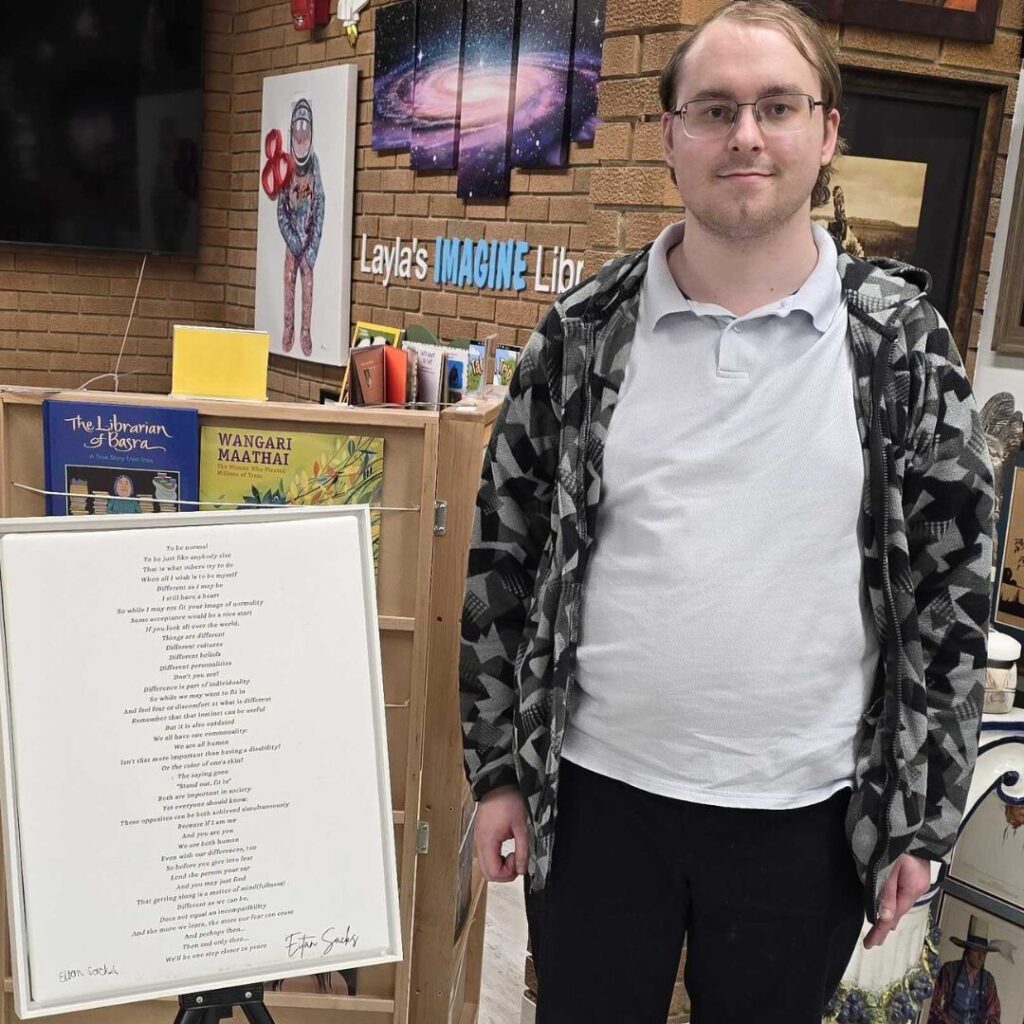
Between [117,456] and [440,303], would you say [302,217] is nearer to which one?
[440,303]

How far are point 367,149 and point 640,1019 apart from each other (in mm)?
3440

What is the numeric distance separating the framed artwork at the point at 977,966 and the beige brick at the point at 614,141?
1488 mm

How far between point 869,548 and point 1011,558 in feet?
A: 3.21

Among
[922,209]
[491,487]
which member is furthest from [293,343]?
[491,487]

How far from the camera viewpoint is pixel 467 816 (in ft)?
5.97

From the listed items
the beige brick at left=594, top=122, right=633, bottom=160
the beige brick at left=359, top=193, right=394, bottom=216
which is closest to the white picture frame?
the beige brick at left=594, top=122, right=633, bottom=160

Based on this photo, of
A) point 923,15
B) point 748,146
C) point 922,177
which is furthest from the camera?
point 922,177

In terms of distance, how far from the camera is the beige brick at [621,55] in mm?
1947

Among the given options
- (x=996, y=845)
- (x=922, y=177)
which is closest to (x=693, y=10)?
(x=922, y=177)

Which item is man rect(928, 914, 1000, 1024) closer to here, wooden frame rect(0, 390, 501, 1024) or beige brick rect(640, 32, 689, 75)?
wooden frame rect(0, 390, 501, 1024)

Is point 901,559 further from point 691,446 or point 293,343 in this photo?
point 293,343

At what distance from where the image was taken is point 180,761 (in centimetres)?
123

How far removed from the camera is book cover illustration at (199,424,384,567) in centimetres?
155

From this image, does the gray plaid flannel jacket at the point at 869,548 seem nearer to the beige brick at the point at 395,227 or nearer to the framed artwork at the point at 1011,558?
the framed artwork at the point at 1011,558
